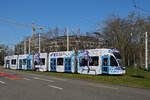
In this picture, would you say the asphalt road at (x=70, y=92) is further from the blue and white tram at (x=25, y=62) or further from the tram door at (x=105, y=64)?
the blue and white tram at (x=25, y=62)

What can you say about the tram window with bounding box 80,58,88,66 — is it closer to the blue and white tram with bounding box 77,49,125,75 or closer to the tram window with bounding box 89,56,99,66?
the blue and white tram with bounding box 77,49,125,75

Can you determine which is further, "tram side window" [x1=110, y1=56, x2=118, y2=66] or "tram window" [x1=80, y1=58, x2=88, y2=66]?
"tram window" [x1=80, y1=58, x2=88, y2=66]

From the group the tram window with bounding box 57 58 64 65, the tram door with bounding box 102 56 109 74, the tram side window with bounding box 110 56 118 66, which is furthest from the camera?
the tram window with bounding box 57 58 64 65

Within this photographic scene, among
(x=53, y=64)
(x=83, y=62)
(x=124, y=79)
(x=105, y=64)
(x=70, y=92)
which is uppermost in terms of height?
(x=83, y=62)

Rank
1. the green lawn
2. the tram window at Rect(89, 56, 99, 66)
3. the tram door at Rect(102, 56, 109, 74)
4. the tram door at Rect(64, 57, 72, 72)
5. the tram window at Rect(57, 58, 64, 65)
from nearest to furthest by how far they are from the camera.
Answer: the green lawn
the tram door at Rect(102, 56, 109, 74)
the tram window at Rect(89, 56, 99, 66)
the tram door at Rect(64, 57, 72, 72)
the tram window at Rect(57, 58, 64, 65)

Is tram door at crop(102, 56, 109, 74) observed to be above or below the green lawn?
above

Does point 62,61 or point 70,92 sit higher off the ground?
point 62,61

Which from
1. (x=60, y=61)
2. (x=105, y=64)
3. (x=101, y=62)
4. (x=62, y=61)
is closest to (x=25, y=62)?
(x=60, y=61)

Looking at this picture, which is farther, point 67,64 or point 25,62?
point 25,62

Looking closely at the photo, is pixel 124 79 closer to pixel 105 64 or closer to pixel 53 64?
pixel 105 64

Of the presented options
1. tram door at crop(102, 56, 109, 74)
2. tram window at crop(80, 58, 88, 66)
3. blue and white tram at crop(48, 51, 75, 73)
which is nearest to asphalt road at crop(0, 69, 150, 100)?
tram door at crop(102, 56, 109, 74)

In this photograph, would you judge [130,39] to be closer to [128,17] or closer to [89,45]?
[128,17]

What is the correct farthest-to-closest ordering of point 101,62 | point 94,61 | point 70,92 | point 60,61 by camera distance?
point 60,61, point 94,61, point 101,62, point 70,92

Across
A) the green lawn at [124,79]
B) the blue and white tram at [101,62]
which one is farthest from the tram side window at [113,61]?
the green lawn at [124,79]
